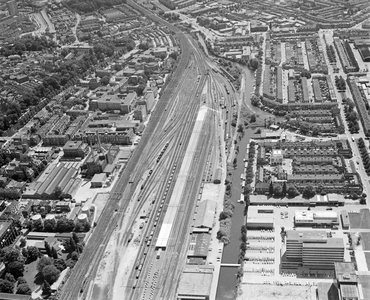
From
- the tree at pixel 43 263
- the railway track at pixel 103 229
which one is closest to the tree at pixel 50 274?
the tree at pixel 43 263

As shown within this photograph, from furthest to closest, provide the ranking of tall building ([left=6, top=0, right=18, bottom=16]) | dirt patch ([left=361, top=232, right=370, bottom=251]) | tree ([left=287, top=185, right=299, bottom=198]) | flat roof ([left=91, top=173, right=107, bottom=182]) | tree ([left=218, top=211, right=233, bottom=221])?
tall building ([left=6, top=0, right=18, bottom=16]) → flat roof ([left=91, top=173, right=107, bottom=182]) → tree ([left=287, top=185, right=299, bottom=198]) → tree ([left=218, top=211, right=233, bottom=221]) → dirt patch ([left=361, top=232, right=370, bottom=251])

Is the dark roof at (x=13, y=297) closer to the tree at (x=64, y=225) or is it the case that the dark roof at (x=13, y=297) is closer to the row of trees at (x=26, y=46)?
the tree at (x=64, y=225)

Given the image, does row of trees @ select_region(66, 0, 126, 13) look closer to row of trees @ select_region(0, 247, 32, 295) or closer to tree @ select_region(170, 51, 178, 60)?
tree @ select_region(170, 51, 178, 60)

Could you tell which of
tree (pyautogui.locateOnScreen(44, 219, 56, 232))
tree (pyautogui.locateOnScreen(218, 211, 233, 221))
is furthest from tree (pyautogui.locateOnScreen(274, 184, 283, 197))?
tree (pyautogui.locateOnScreen(44, 219, 56, 232))

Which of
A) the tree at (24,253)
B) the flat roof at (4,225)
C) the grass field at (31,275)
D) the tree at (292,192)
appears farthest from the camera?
the tree at (292,192)

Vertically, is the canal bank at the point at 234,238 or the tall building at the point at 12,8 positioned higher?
the tall building at the point at 12,8

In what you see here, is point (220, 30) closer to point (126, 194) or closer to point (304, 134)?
point (304, 134)
